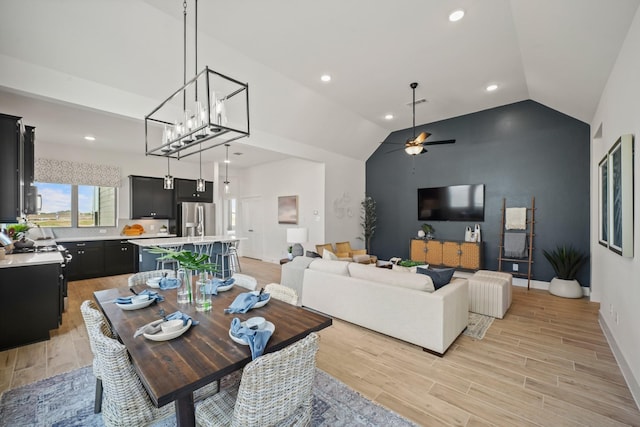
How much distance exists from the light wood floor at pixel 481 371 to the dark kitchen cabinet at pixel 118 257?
2.98 m

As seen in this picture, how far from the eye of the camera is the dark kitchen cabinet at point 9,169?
297cm

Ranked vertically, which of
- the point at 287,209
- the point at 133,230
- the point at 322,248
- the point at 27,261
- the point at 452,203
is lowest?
the point at 322,248

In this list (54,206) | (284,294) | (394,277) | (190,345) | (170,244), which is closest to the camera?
(190,345)

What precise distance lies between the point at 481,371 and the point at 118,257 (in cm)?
736

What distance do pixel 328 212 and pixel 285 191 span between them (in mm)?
1713

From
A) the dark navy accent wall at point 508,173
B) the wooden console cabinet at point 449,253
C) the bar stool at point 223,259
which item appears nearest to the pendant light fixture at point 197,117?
the bar stool at point 223,259

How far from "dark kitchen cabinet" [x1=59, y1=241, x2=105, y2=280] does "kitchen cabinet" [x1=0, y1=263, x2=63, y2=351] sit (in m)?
3.30

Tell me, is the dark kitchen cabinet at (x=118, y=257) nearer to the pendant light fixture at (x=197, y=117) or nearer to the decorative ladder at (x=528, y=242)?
the pendant light fixture at (x=197, y=117)

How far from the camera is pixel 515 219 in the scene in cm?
561

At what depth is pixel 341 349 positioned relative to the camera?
2965 millimetres

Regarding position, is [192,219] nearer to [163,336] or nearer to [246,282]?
[246,282]

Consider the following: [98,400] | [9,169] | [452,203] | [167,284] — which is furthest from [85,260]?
[452,203]

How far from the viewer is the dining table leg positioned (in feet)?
4.05

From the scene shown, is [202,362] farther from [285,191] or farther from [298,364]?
[285,191]
